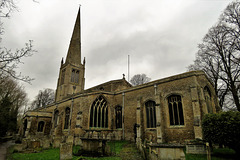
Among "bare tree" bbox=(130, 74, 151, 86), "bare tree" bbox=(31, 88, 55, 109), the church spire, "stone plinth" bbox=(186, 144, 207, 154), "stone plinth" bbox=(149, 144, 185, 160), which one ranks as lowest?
"stone plinth" bbox=(186, 144, 207, 154)

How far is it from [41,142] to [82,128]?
4.22 meters

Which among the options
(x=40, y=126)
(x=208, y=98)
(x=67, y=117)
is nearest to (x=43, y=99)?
(x=40, y=126)

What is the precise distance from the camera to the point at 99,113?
59.9 feet

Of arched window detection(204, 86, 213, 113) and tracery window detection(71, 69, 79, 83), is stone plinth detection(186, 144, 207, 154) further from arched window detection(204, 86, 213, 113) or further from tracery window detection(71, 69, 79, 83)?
tracery window detection(71, 69, 79, 83)

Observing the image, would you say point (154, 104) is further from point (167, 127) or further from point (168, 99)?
point (167, 127)

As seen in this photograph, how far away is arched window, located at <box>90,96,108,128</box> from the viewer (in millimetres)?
17547

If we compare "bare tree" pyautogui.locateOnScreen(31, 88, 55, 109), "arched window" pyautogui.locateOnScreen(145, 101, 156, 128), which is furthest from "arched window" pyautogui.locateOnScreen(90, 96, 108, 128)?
"bare tree" pyautogui.locateOnScreen(31, 88, 55, 109)

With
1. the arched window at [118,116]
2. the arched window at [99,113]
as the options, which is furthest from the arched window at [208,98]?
the arched window at [99,113]

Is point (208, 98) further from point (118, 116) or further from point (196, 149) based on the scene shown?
point (118, 116)

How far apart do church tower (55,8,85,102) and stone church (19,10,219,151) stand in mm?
11472

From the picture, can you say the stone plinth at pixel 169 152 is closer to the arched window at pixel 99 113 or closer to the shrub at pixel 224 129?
the shrub at pixel 224 129

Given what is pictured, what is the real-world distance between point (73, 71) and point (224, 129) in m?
35.0

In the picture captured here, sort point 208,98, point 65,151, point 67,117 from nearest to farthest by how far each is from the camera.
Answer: point 65,151 < point 208,98 < point 67,117

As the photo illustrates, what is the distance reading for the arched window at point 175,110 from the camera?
45.4 ft
